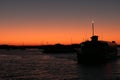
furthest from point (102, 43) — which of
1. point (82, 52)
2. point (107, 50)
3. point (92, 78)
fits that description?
point (92, 78)

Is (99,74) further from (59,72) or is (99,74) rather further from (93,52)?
(93,52)

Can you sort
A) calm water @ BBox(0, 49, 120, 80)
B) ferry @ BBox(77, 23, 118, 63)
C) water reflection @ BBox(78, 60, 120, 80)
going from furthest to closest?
1. ferry @ BBox(77, 23, 118, 63)
2. calm water @ BBox(0, 49, 120, 80)
3. water reflection @ BBox(78, 60, 120, 80)

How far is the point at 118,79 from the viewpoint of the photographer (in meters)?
41.8

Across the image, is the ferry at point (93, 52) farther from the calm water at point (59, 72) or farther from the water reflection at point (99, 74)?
the water reflection at point (99, 74)

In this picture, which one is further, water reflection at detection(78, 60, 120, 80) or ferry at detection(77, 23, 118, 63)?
ferry at detection(77, 23, 118, 63)

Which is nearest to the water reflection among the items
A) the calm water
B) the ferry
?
the calm water

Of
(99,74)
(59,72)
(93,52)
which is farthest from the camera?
(93,52)

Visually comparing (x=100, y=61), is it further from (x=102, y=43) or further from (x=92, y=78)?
(x=92, y=78)

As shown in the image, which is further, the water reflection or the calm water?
the calm water

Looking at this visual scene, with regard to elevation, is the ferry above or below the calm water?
above

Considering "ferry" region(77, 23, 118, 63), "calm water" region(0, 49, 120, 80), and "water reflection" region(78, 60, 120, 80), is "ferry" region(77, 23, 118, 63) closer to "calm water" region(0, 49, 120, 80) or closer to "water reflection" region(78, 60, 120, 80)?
"calm water" region(0, 49, 120, 80)

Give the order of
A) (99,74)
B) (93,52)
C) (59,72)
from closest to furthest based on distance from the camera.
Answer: (99,74)
(59,72)
(93,52)

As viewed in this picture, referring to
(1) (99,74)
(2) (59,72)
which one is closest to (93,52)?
(2) (59,72)

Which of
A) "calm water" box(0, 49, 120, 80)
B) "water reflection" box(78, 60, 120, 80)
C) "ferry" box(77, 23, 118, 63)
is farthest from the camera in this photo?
"ferry" box(77, 23, 118, 63)
